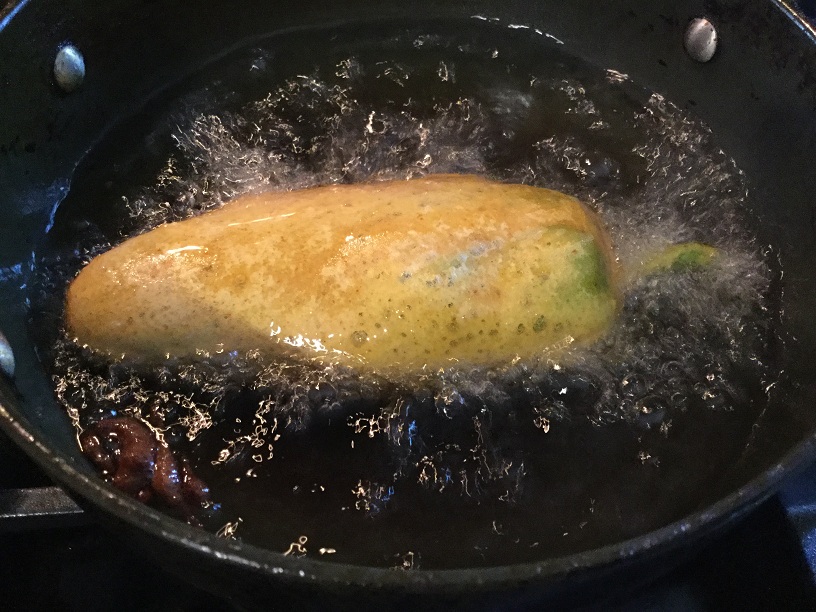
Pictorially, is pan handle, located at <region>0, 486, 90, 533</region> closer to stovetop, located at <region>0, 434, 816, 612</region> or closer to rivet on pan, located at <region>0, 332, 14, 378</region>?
stovetop, located at <region>0, 434, 816, 612</region>

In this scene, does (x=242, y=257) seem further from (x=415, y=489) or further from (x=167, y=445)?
(x=415, y=489)

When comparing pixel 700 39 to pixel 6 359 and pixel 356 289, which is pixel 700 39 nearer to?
pixel 356 289

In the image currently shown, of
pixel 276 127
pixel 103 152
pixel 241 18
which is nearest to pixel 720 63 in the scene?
pixel 276 127

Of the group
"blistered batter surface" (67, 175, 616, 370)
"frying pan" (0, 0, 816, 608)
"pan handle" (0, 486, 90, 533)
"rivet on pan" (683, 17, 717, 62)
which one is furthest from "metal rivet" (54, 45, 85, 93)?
"rivet on pan" (683, 17, 717, 62)

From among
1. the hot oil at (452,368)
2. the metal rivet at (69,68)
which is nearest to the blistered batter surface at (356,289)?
the hot oil at (452,368)

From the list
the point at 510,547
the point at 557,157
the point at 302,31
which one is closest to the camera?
the point at 510,547

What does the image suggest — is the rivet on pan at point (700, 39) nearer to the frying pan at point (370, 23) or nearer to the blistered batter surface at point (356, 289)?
the frying pan at point (370, 23)
